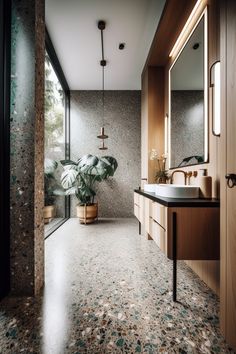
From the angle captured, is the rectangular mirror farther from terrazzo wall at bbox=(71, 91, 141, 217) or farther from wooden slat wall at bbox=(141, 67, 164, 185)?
terrazzo wall at bbox=(71, 91, 141, 217)

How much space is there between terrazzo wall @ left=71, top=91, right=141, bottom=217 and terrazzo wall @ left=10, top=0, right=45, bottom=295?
2926mm

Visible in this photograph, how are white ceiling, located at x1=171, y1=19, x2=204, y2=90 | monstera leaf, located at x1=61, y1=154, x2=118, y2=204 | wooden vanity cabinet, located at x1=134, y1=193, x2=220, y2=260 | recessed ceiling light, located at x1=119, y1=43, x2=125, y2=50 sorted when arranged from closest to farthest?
wooden vanity cabinet, located at x1=134, y1=193, x2=220, y2=260, white ceiling, located at x1=171, y1=19, x2=204, y2=90, recessed ceiling light, located at x1=119, y1=43, x2=125, y2=50, monstera leaf, located at x1=61, y1=154, x2=118, y2=204

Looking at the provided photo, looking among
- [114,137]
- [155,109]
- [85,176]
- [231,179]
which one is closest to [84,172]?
[85,176]

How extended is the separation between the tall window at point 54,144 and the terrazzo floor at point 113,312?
53.3 inches

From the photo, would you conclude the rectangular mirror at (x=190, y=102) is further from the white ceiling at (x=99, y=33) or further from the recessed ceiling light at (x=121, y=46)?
the recessed ceiling light at (x=121, y=46)

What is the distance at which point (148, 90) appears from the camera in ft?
9.38

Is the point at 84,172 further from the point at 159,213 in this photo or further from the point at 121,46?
the point at 159,213

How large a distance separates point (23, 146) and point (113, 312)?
1317mm

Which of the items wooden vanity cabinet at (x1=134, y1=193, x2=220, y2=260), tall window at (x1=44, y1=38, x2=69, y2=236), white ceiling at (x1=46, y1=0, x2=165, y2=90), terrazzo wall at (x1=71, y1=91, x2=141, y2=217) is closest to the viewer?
wooden vanity cabinet at (x1=134, y1=193, x2=220, y2=260)

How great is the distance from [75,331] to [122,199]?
3.28 metres

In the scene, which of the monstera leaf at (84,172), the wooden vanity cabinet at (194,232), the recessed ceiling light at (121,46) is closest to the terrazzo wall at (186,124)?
the wooden vanity cabinet at (194,232)

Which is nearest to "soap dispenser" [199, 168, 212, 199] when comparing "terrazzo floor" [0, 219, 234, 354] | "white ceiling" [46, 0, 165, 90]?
"terrazzo floor" [0, 219, 234, 354]

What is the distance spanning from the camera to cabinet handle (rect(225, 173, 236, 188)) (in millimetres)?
966

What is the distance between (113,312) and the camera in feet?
4.24
